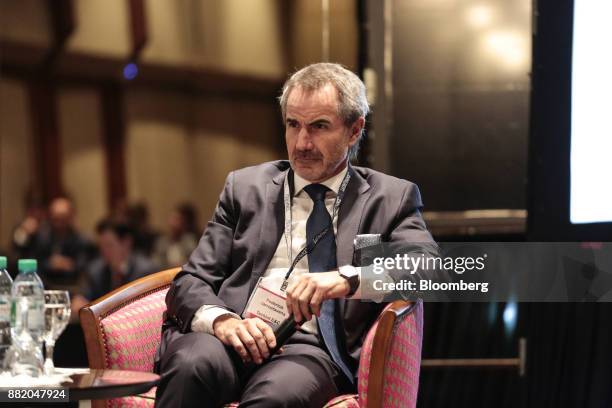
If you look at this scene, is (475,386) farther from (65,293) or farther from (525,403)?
(65,293)

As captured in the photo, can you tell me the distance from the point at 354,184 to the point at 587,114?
90 centimetres

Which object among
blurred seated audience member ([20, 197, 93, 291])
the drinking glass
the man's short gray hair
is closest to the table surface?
the drinking glass

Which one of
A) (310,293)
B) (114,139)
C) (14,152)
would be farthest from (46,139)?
(310,293)

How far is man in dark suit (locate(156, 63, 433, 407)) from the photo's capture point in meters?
2.53

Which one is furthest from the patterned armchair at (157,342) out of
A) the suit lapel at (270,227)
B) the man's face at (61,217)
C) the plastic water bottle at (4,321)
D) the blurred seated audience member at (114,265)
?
the man's face at (61,217)

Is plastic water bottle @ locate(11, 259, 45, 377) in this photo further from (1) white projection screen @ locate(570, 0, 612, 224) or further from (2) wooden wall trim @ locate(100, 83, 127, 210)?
(2) wooden wall trim @ locate(100, 83, 127, 210)

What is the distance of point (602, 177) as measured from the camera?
10.5ft

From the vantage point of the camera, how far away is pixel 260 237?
9.21 ft

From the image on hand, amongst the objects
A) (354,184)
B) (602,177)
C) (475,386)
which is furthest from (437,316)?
(354,184)

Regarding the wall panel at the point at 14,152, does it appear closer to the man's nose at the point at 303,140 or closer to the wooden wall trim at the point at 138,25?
the wooden wall trim at the point at 138,25

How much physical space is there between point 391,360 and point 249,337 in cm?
37

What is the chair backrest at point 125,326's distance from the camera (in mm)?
2676

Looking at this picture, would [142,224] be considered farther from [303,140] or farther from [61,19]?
[303,140]

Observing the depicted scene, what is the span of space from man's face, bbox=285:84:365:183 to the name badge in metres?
0.34
